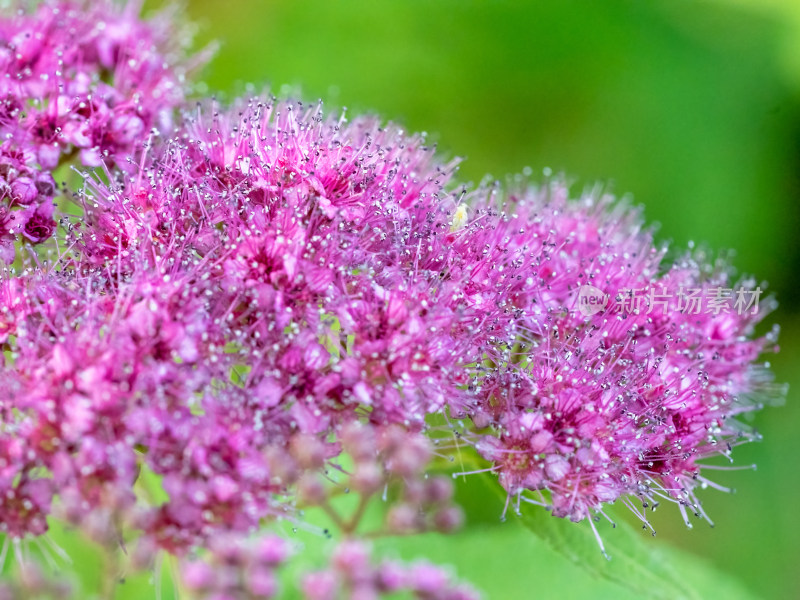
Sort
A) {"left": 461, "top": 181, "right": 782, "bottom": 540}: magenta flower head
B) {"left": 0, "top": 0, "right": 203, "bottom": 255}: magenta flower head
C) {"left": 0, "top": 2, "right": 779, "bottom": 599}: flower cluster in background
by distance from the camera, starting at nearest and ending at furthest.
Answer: {"left": 0, "top": 2, "right": 779, "bottom": 599}: flower cluster in background → {"left": 461, "top": 181, "right": 782, "bottom": 540}: magenta flower head → {"left": 0, "top": 0, "right": 203, "bottom": 255}: magenta flower head

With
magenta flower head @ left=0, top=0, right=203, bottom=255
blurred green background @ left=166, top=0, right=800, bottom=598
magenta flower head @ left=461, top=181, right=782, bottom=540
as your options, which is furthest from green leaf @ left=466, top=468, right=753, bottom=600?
blurred green background @ left=166, top=0, right=800, bottom=598

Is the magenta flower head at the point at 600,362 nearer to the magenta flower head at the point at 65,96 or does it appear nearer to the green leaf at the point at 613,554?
the green leaf at the point at 613,554

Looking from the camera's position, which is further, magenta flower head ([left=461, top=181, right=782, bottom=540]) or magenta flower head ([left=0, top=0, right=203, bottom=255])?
magenta flower head ([left=0, top=0, right=203, bottom=255])

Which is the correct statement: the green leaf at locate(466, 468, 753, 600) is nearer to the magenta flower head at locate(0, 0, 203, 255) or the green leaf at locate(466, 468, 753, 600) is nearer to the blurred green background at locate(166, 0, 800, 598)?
the magenta flower head at locate(0, 0, 203, 255)

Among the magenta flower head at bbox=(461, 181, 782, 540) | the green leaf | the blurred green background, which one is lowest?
the green leaf

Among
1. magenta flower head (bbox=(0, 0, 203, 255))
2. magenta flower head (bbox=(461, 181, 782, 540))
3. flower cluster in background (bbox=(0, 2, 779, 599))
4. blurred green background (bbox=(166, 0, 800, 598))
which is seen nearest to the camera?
flower cluster in background (bbox=(0, 2, 779, 599))

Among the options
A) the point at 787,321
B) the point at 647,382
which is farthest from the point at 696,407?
the point at 787,321

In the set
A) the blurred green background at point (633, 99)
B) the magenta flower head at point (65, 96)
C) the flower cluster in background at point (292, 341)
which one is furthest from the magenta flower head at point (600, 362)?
the blurred green background at point (633, 99)
